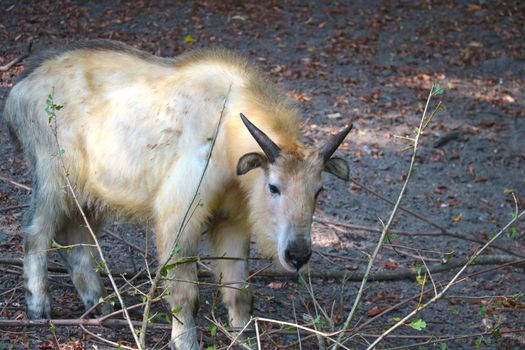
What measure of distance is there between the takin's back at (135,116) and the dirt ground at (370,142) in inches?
32.5

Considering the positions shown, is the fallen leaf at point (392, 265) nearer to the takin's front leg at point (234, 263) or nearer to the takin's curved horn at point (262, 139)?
the takin's front leg at point (234, 263)

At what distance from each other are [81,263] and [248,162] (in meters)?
1.62

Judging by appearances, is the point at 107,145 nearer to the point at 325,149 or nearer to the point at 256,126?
the point at 256,126

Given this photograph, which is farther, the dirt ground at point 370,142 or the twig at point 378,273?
the twig at point 378,273

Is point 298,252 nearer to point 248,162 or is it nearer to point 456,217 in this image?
point 248,162

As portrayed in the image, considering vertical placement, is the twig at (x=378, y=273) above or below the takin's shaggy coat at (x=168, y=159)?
below

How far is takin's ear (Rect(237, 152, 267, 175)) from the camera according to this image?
4930 millimetres

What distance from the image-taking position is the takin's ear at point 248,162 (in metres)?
4.93

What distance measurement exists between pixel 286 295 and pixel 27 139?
211cm

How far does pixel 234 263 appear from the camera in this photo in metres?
5.68

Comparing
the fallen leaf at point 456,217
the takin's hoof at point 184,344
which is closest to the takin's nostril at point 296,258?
the takin's hoof at point 184,344

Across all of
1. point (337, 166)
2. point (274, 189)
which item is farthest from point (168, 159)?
point (337, 166)

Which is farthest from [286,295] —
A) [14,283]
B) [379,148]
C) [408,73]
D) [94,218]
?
[408,73]

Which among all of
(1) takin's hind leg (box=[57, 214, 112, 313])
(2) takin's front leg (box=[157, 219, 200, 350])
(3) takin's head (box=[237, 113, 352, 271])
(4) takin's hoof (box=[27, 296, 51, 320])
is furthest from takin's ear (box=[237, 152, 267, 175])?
A: (4) takin's hoof (box=[27, 296, 51, 320])
